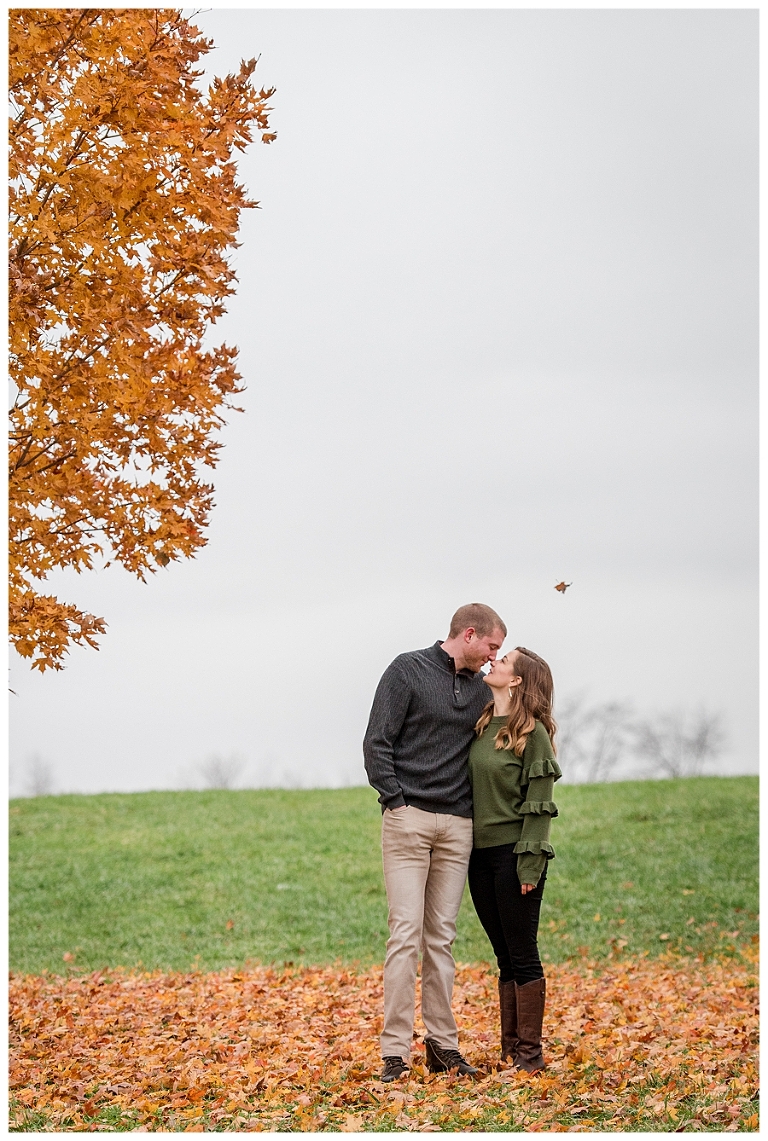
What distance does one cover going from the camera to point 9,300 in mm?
5355

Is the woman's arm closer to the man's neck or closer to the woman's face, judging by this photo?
the woman's face

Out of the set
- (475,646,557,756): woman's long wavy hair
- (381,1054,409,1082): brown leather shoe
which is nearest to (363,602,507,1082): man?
(381,1054,409,1082): brown leather shoe

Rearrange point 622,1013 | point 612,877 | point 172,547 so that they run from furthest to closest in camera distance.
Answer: point 612,877 < point 622,1013 < point 172,547

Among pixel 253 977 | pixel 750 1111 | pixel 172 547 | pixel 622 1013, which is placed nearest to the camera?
pixel 750 1111

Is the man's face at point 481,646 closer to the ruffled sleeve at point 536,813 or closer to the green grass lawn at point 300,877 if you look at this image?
the ruffled sleeve at point 536,813

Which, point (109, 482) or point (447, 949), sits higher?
point (109, 482)

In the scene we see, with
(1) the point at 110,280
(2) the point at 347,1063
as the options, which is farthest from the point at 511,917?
(1) the point at 110,280

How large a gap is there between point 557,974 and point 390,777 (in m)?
5.39

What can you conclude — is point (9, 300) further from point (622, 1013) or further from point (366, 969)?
point (366, 969)

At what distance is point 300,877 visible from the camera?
14.1 metres

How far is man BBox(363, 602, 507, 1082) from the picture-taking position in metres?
5.35

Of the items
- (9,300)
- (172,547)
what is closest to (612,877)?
(172,547)

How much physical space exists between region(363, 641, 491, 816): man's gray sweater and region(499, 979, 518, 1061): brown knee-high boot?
36.9 inches

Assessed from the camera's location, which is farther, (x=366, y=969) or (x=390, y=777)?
(x=366, y=969)
